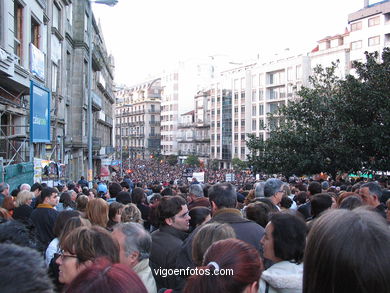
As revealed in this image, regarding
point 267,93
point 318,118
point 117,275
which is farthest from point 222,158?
point 117,275

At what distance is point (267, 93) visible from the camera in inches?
2899

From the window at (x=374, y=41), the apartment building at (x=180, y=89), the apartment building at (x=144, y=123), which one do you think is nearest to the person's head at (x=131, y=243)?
the window at (x=374, y=41)

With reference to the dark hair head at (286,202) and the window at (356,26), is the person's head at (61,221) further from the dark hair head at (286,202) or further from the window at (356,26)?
the window at (356,26)

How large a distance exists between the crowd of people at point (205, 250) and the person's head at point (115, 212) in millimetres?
Answer: 14

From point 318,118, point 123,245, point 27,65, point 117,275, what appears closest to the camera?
point 117,275

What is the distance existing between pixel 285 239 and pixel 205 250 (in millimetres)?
663

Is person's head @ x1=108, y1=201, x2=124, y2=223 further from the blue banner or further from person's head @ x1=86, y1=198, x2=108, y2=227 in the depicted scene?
the blue banner

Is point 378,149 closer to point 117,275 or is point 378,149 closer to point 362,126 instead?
point 362,126

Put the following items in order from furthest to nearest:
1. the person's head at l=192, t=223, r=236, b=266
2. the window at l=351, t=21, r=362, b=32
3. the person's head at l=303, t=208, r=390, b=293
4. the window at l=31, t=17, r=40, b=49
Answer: the window at l=351, t=21, r=362, b=32
the window at l=31, t=17, r=40, b=49
the person's head at l=192, t=223, r=236, b=266
the person's head at l=303, t=208, r=390, b=293

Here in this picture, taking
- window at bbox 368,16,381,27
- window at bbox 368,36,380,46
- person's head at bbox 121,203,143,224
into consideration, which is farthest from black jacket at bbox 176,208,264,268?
window at bbox 368,16,381,27

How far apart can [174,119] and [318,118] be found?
8484 centimetres

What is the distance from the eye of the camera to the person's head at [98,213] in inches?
231

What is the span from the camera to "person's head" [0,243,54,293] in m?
1.68

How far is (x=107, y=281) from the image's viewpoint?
69.8 inches
